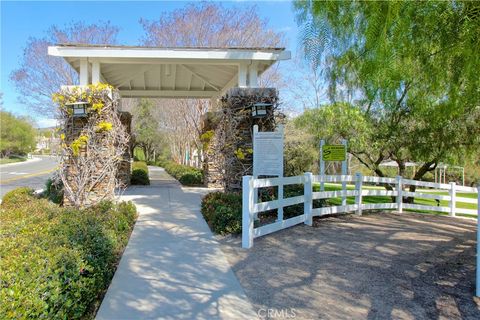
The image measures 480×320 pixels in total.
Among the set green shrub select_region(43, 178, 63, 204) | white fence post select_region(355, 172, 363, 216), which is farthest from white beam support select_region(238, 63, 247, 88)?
green shrub select_region(43, 178, 63, 204)

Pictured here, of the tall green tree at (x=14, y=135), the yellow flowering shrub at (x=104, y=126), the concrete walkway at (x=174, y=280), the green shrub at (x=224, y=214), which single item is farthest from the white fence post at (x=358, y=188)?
the tall green tree at (x=14, y=135)

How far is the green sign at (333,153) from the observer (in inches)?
399

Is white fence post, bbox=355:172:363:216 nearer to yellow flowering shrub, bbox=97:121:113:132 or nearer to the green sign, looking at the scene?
the green sign

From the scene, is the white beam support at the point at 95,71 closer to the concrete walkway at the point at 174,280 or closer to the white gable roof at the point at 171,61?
the white gable roof at the point at 171,61

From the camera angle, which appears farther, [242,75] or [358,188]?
[242,75]

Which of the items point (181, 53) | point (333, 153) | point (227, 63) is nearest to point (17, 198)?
point (181, 53)

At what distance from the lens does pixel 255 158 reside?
328 inches

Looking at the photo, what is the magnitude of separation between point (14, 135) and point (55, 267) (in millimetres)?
61454

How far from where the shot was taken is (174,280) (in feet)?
16.2

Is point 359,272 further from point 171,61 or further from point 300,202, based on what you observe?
point 171,61

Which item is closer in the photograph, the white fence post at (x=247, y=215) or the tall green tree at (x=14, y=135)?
the white fence post at (x=247, y=215)

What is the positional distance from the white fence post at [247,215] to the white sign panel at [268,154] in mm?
1497

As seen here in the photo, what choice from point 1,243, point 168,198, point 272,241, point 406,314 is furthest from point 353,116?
point 1,243

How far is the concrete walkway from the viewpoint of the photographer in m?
4.03
